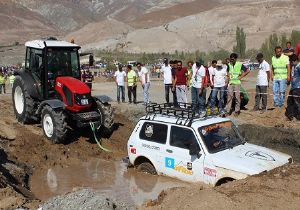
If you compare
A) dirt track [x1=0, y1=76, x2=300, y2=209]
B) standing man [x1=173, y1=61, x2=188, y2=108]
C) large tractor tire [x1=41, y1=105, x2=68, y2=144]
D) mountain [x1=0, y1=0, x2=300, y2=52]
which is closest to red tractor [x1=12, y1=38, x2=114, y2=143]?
large tractor tire [x1=41, y1=105, x2=68, y2=144]

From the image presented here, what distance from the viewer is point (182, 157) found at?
9.62 meters

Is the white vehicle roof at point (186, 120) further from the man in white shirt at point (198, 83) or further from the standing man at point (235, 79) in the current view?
the standing man at point (235, 79)

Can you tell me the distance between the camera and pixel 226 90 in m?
14.8

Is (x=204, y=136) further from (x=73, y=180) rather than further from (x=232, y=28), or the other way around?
(x=232, y=28)

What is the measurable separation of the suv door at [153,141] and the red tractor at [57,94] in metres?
2.94

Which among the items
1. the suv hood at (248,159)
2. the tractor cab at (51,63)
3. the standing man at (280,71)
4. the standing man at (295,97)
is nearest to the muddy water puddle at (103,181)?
the suv hood at (248,159)

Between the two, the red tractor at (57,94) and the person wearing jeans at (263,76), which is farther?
the person wearing jeans at (263,76)

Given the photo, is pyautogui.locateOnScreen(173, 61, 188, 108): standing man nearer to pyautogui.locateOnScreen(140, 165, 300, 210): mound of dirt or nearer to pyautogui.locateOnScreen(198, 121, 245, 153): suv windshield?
pyautogui.locateOnScreen(198, 121, 245, 153): suv windshield

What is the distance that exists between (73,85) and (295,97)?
6211 mm

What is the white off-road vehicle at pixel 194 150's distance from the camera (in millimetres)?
8883

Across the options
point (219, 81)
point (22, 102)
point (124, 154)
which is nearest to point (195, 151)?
point (124, 154)

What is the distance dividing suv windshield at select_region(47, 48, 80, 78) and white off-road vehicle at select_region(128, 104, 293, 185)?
4147 millimetres

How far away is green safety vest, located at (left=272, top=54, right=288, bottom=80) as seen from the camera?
13.7 metres

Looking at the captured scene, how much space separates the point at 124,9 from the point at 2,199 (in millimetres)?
152386
